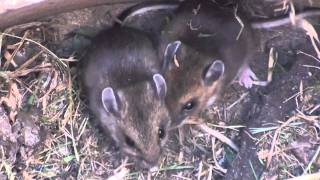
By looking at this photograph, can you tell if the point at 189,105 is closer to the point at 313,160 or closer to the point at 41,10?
the point at 313,160

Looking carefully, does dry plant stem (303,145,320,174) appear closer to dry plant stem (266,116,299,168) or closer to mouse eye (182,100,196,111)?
dry plant stem (266,116,299,168)

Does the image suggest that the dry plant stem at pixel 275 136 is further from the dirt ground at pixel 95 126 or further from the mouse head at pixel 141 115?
the mouse head at pixel 141 115

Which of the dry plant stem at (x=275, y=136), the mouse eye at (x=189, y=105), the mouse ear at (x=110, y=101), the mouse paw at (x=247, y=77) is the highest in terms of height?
the mouse ear at (x=110, y=101)

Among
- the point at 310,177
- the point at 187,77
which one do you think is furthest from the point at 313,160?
the point at 187,77

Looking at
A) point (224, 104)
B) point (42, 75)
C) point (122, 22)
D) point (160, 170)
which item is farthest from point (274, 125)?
point (42, 75)

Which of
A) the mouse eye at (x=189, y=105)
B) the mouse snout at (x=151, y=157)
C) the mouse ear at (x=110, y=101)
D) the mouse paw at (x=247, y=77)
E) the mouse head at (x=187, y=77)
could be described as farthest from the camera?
the mouse paw at (x=247, y=77)

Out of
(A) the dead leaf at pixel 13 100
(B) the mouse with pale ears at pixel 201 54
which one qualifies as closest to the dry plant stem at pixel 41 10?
(A) the dead leaf at pixel 13 100

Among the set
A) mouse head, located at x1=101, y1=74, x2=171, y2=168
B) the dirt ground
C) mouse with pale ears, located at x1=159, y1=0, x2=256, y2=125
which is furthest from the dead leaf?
mouse with pale ears, located at x1=159, y1=0, x2=256, y2=125
